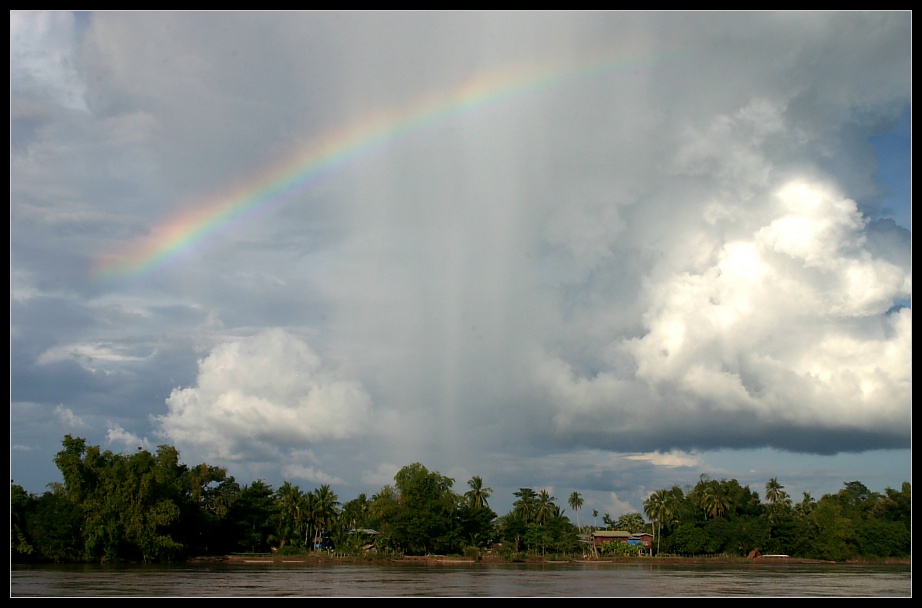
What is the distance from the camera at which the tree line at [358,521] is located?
283 ft

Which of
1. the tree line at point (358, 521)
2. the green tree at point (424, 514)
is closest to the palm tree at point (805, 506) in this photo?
the tree line at point (358, 521)

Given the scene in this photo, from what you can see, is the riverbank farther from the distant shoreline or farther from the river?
the river

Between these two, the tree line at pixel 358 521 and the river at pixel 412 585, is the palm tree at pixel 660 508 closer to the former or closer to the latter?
the tree line at pixel 358 521

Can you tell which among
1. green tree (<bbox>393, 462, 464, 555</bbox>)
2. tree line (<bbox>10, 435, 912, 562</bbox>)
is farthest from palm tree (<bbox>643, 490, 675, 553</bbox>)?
green tree (<bbox>393, 462, 464, 555</bbox>)

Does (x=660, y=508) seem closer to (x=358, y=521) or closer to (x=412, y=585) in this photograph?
(x=358, y=521)

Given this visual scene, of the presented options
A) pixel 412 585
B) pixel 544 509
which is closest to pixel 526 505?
pixel 544 509

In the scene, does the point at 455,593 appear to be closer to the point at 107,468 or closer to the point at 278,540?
the point at 107,468

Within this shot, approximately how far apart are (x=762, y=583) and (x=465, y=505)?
59374 millimetres

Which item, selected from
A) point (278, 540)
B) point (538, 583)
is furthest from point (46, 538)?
point (538, 583)

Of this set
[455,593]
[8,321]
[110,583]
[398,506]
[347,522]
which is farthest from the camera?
[347,522]

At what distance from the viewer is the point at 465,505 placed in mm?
117500

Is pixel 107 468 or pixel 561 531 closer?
pixel 107 468

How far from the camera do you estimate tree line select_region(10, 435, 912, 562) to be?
8638 cm

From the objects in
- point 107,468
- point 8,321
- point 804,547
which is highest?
point 8,321
